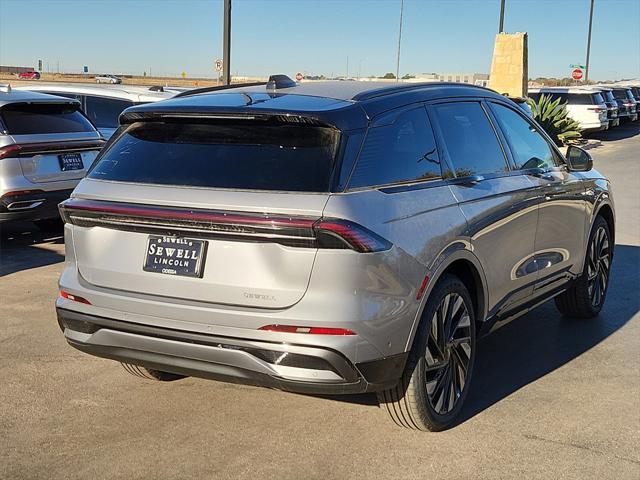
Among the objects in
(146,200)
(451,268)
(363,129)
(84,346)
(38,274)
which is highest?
(363,129)

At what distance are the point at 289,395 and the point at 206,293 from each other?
4.56 feet

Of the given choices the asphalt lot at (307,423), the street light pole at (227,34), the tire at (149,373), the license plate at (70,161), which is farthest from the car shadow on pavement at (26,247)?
the street light pole at (227,34)

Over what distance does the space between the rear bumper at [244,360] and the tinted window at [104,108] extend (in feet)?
29.4

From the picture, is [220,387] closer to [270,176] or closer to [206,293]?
[206,293]

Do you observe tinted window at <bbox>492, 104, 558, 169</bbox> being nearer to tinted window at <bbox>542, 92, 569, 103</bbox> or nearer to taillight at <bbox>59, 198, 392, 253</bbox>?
taillight at <bbox>59, 198, 392, 253</bbox>

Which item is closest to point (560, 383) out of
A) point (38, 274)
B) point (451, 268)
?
point (451, 268)

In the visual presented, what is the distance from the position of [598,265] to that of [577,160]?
3.34 ft

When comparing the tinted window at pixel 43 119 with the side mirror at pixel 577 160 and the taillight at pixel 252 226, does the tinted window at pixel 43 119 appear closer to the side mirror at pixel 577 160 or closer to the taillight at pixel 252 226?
the taillight at pixel 252 226

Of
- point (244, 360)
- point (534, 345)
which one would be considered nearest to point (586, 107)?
point (534, 345)

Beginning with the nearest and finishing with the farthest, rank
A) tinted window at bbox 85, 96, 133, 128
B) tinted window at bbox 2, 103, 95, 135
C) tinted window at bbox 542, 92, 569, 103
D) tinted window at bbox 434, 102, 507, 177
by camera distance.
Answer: tinted window at bbox 434, 102, 507, 177 < tinted window at bbox 2, 103, 95, 135 < tinted window at bbox 85, 96, 133, 128 < tinted window at bbox 542, 92, 569, 103

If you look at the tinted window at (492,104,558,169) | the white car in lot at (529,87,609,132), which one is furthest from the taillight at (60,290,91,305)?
the white car in lot at (529,87,609,132)

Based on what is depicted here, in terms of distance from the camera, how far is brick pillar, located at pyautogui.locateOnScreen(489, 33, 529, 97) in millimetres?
26250

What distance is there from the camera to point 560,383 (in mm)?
5180

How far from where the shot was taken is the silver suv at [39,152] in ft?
27.1
